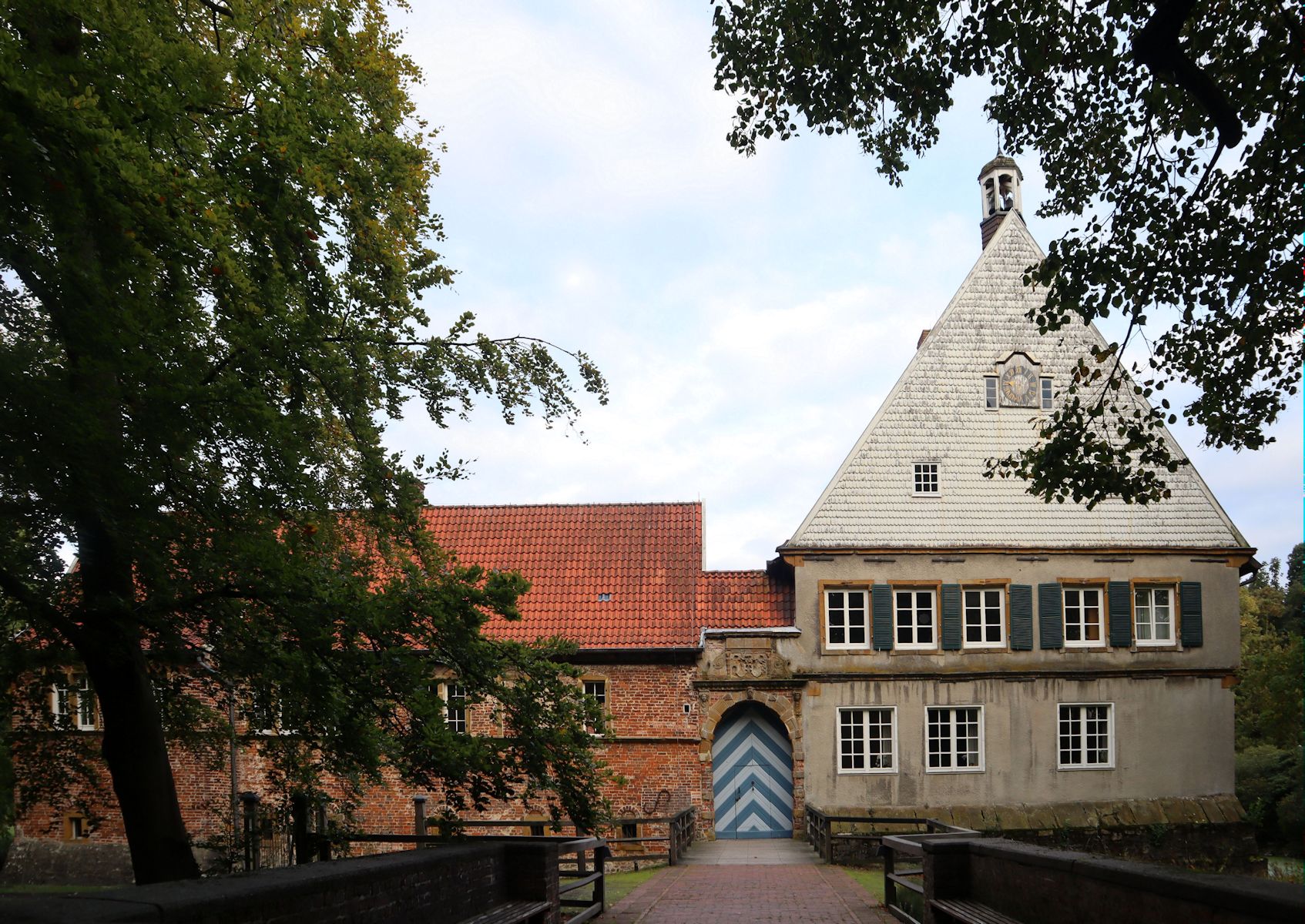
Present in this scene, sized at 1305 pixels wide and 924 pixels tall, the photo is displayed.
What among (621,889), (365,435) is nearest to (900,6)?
(365,435)

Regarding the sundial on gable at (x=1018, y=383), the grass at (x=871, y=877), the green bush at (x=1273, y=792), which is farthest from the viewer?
the sundial on gable at (x=1018, y=383)

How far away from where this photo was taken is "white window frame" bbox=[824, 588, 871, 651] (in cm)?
2389

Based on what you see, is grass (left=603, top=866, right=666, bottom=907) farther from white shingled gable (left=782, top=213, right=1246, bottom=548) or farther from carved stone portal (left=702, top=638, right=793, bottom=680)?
white shingled gable (left=782, top=213, right=1246, bottom=548)

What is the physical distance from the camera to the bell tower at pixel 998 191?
28.8 meters

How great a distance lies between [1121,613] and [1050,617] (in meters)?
1.51

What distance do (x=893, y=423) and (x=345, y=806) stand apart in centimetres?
1611

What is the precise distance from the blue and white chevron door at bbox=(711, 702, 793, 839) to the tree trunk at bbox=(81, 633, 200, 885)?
49.1 feet

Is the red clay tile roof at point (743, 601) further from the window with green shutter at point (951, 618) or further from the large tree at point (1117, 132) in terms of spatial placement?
the large tree at point (1117, 132)

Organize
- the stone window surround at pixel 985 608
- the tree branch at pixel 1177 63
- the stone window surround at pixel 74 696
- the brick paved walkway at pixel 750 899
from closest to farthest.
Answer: the tree branch at pixel 1177 63 → the stone window surround at pixel 74 696 → the brick paved walkway at pixel 750 899 → the stone window surround at pixel 985 608

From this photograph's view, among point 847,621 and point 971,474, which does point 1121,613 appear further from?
point 847,621

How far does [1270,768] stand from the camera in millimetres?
26047

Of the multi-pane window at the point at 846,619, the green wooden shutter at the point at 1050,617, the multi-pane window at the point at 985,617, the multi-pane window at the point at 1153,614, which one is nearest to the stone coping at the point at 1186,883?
the multi-pane window at the point at 846,619

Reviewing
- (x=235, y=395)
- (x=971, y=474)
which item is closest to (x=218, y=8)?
(x=235, y=395)

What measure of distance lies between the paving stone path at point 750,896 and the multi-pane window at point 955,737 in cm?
549
